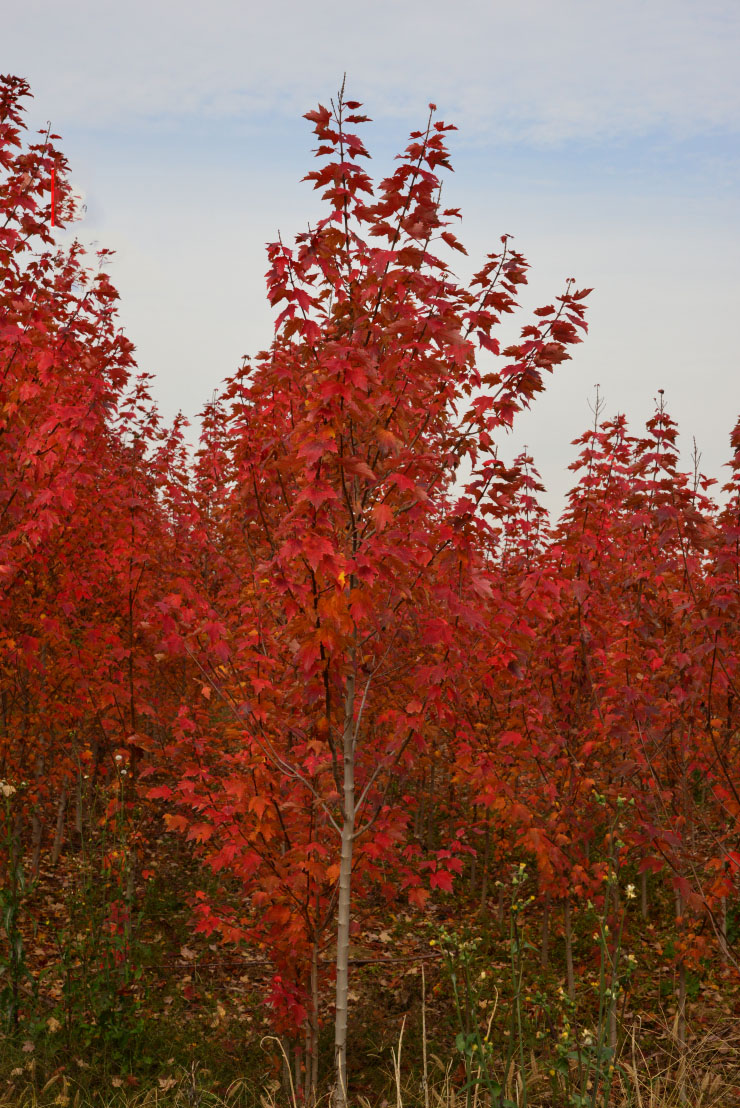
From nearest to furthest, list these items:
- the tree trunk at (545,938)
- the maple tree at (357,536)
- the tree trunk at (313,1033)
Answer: the maple tree at (357,536) < the tree trunk at (313,1033) < the tree trunk at (545,938)

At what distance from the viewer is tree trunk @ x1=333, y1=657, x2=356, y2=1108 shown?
3805 mm

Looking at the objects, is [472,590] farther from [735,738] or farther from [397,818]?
[735,738]

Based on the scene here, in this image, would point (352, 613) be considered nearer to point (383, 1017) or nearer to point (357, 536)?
point (357, 536)

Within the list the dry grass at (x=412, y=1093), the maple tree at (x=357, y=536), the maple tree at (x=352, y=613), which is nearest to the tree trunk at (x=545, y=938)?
the maple tree at (x=352, y=613)

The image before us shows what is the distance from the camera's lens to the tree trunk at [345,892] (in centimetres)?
380

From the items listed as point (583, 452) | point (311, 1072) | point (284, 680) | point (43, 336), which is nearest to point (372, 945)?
point (311, 1072)

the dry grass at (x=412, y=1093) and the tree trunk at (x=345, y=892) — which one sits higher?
the tree trunk at (x=345, y=892)

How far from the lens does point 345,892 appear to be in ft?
12.8

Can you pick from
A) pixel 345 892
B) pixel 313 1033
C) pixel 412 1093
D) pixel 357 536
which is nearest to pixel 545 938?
pixel 412 1093

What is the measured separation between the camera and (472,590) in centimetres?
376

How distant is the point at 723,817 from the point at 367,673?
3.64m

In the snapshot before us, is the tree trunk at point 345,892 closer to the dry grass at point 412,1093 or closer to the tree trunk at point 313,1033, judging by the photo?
the dry grass at point 412,1093

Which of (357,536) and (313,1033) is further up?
(357,536)

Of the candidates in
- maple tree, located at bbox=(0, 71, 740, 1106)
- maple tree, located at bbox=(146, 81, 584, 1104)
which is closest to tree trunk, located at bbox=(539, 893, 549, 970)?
maple tree, located at bbox=(0, 71, 740, 1106)
